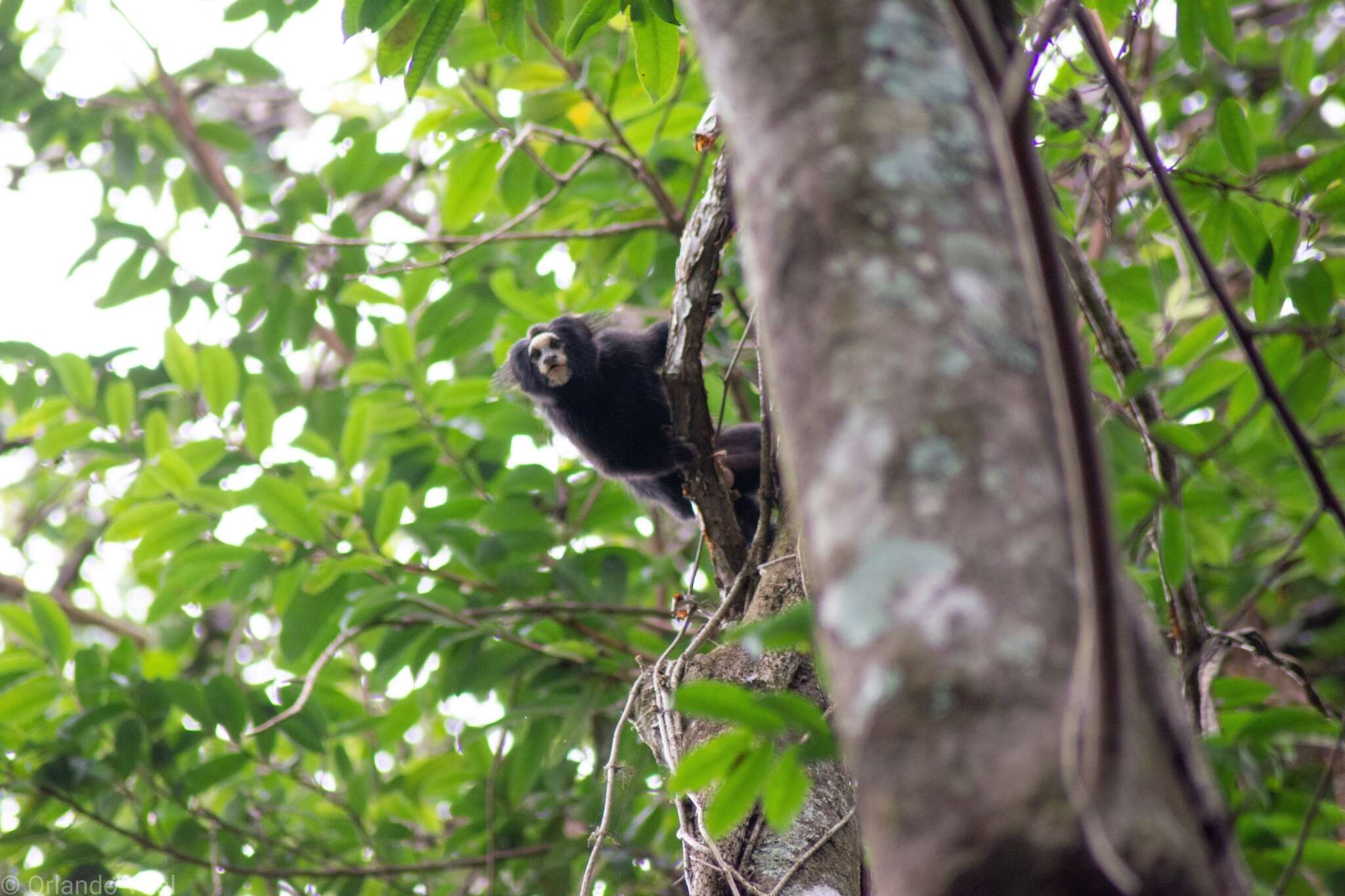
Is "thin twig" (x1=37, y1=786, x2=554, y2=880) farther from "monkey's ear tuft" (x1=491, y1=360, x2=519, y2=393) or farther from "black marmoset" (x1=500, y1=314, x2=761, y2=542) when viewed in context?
"monkey's ear tuft" (x1=491, y1=360, x2=519, y2=393)

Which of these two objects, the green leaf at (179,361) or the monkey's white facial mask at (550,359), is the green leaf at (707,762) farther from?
the green leaf at (179,361)

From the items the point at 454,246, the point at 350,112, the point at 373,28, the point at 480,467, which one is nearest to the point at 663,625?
the point at 480,467

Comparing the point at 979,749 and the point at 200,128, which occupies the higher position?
the point at 200,128

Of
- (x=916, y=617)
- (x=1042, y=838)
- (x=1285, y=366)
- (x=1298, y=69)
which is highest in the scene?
(x=1298, y=69)

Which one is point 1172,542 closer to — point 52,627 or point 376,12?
point 376,12

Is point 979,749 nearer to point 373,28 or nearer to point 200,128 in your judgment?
point 373,28

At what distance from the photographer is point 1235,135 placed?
264 cm

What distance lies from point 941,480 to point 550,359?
3404 mm

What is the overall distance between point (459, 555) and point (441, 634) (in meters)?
0.29

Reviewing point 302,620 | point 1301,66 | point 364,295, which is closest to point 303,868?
point 302,620

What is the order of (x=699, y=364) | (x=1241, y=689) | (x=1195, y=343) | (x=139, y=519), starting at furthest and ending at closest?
(x=139, y=519) → (x=699, y=364) → (x=1195, y=343) → (x=1241, y=689)

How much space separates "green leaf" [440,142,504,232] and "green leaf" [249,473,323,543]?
3.58 feet

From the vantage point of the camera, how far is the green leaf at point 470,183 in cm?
373

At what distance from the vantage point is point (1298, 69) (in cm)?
440
